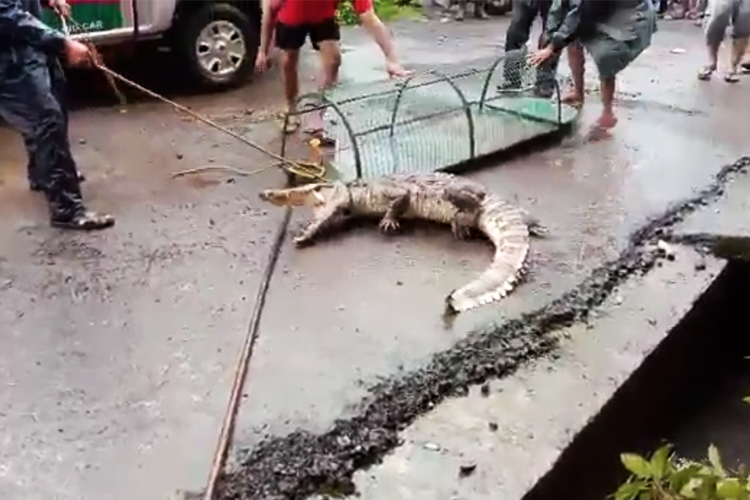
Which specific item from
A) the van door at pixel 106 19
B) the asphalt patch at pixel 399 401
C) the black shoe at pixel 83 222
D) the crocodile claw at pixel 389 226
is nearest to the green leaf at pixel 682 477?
the asphalt patch at pixel 399 401

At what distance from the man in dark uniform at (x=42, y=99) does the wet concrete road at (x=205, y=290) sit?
19 cm

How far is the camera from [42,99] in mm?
5621

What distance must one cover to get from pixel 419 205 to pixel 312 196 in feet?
1.93

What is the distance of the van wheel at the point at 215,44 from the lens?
861cm

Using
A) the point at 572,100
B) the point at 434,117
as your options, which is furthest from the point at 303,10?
the point at 572,100

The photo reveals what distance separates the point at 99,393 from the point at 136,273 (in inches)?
45.8

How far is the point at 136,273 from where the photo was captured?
17.0 ft

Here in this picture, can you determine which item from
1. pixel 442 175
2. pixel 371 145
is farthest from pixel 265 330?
pixel 371 145

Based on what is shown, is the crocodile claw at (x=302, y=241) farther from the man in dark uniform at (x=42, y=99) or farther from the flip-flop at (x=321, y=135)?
the flip-flop at (x=321, y=135)

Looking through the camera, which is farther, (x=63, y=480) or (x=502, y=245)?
(x=502, y=245)

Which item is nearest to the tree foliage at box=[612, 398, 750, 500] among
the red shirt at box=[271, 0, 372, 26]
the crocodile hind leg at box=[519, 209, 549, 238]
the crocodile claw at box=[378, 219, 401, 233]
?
the crocodile hind leg at box=[519, 209, 549, 238]

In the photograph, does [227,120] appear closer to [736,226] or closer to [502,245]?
[502,245]

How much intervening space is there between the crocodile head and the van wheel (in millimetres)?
2866

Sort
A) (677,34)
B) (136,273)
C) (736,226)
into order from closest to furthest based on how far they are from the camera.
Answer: (136,273), (736,226), (677,34)
